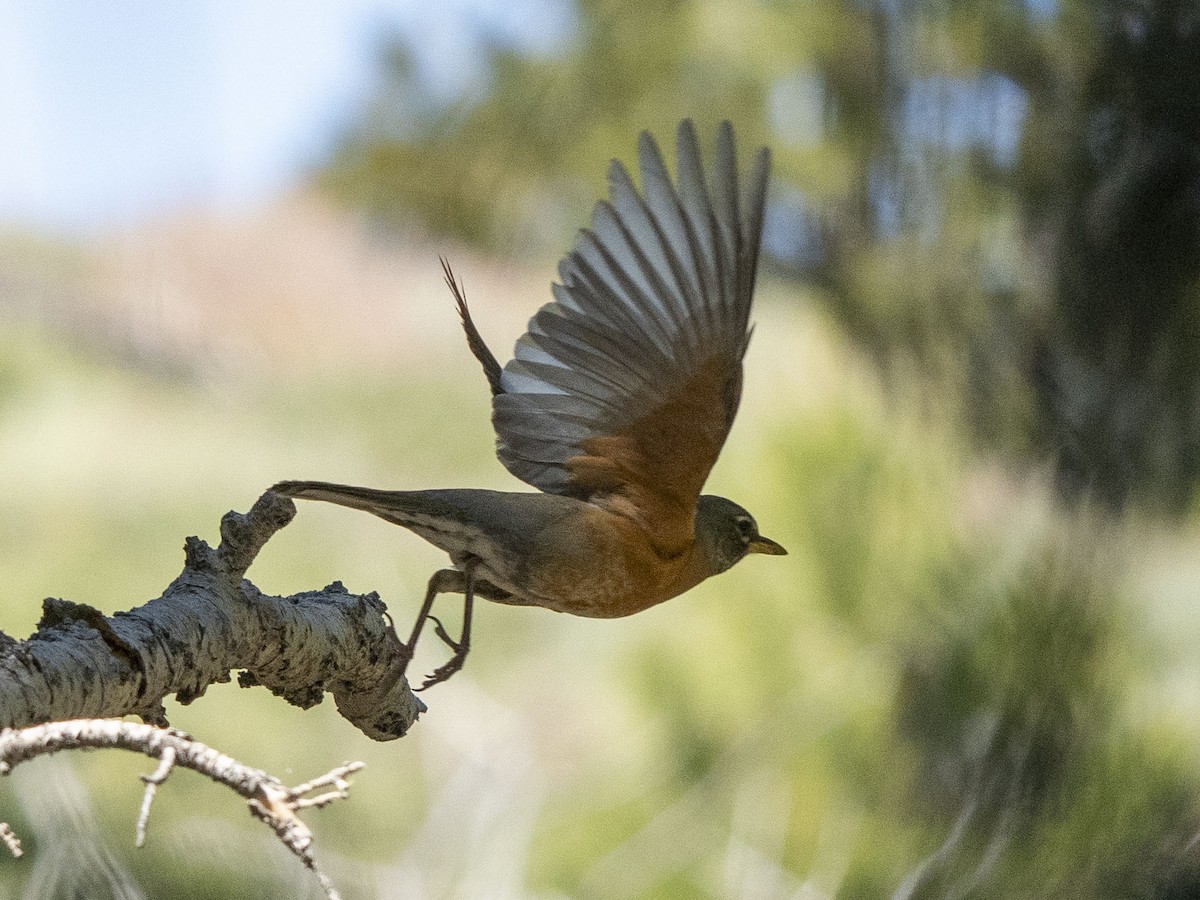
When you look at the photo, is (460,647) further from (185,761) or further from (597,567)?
(185,761)

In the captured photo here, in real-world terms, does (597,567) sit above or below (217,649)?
above

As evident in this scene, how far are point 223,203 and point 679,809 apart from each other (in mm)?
3419

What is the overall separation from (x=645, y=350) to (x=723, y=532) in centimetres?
33

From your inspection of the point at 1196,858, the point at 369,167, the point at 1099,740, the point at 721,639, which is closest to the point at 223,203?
the point at 369,167

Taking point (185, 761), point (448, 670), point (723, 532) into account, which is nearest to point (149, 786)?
point (185, 761)

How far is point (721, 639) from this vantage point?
3.15 metres

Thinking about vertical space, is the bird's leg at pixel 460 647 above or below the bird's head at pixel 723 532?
below

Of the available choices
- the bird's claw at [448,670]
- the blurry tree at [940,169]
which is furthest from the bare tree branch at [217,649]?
the blurry tree at [940,169]

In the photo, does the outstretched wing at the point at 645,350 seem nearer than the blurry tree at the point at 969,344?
Yes

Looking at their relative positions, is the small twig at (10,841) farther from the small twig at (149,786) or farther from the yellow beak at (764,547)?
the yellow beak at (764,547)

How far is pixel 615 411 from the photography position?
46.2 inches

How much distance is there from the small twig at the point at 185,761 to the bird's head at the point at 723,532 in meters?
0.79

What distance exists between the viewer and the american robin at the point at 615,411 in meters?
1.07

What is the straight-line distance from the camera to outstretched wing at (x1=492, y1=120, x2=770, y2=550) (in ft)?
3.46
